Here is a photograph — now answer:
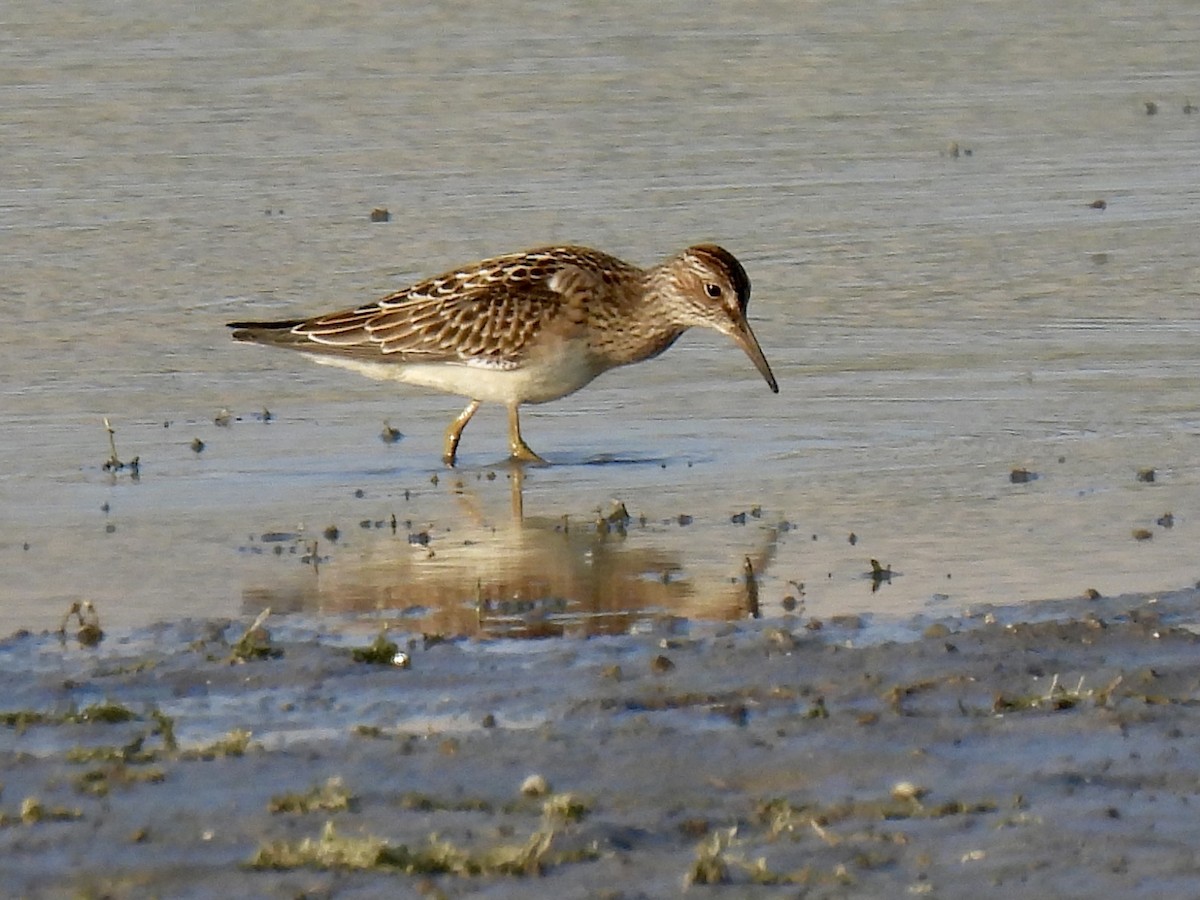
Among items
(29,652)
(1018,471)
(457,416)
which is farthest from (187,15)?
(29,652)

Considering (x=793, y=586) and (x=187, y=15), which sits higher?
(x=187, y=15)

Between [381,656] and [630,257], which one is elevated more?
[630,257]

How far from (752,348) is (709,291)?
0.35 meters

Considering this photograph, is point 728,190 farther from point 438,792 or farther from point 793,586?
point 438,792

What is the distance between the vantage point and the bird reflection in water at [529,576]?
7.83 meters

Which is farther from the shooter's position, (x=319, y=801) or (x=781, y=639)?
(x=781, y=639)

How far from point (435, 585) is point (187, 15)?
13.8 meters

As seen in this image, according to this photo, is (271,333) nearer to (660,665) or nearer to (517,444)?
(517,444)

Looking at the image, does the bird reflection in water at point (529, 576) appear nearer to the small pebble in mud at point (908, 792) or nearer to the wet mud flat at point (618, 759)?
the wet mud flat at point (618, 759)

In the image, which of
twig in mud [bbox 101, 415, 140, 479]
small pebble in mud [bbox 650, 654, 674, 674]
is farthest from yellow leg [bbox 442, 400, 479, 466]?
small pebble in mud [bbox 650, 654, 674, 674]

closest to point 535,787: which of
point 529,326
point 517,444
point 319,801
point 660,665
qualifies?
point 319,801

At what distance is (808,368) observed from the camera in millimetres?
11867

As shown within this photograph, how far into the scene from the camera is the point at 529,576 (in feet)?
27.6

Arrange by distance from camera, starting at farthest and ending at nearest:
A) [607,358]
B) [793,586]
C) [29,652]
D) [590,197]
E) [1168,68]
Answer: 1. [1168,68]
2. [590,197]
3. [607,358]
4. [793,586]
5. [29,652]
